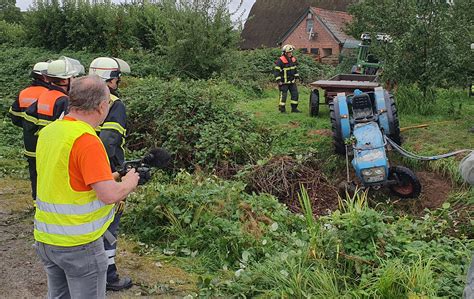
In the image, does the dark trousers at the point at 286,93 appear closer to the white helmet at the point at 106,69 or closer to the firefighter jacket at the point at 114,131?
the white helmet at the point at 106,69

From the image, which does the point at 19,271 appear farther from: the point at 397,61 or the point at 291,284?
the point at 397,61

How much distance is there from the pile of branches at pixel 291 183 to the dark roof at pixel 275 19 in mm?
30759

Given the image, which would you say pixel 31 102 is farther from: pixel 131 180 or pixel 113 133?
pixel 131 180

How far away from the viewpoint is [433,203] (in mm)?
7371

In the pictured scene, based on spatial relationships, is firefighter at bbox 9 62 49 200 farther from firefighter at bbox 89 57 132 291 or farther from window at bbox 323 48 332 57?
window at bbox 323 48 332 57

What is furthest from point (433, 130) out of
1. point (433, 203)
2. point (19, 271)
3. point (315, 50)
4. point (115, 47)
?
point (315, 50)

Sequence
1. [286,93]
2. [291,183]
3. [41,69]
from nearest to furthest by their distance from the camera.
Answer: [41,69] → [291,183] → [286,93]

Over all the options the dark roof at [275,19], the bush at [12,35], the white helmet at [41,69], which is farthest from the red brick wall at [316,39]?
the white helmet at [41,69]

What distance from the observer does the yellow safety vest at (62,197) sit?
277cm

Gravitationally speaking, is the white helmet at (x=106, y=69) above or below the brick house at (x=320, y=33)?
below

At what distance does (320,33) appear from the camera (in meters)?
33.6

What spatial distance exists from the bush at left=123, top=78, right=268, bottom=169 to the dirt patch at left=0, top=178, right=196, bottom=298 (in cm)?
327

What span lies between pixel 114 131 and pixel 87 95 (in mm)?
1272

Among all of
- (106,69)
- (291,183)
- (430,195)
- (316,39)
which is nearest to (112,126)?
(106,69)
